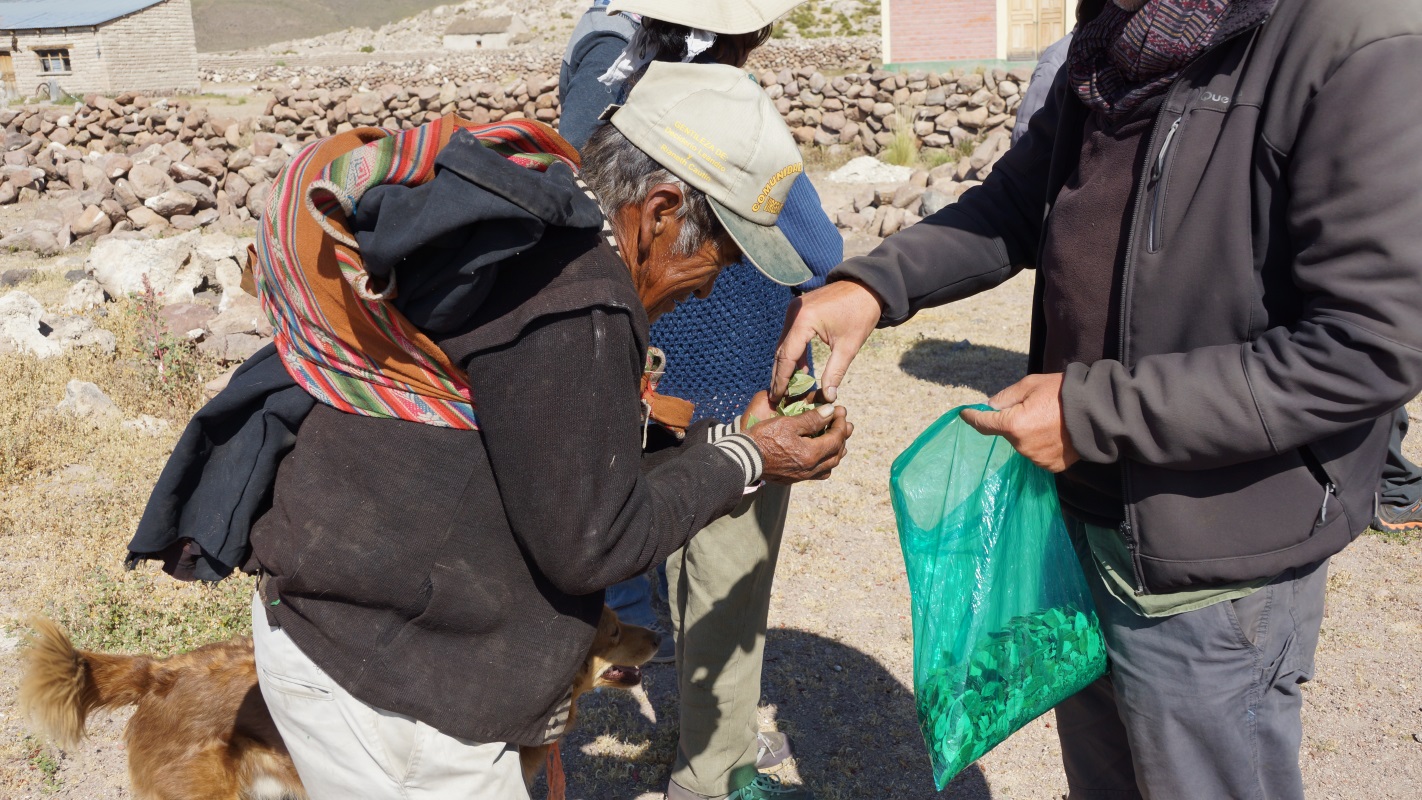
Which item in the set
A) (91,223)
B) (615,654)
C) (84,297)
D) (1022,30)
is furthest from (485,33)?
(615,654)

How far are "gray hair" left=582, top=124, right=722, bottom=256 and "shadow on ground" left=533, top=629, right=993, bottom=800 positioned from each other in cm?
220

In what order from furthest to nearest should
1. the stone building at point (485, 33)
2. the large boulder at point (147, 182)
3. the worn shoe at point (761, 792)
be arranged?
the stone building at point (485, 33) → the large boulder at point (147, 182) → the worn shoe at point (761, 792)

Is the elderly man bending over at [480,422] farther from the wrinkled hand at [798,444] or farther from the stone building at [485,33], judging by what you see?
the stone building at [485,33]

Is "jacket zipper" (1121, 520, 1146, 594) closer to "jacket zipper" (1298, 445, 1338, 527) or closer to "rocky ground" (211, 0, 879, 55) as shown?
"jacket zipper" (1298, 445, 1338, 527)

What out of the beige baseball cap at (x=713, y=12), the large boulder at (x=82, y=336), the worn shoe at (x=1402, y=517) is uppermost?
the beige baseball cap at (x=713, y=12)

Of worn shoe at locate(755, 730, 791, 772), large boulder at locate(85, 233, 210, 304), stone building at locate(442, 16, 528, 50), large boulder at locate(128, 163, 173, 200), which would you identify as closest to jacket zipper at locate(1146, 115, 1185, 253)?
worn shoe at locate(755, 730, 791, 772)

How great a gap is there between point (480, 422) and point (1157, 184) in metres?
1.09

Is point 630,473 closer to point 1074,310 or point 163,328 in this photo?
point 1074,310

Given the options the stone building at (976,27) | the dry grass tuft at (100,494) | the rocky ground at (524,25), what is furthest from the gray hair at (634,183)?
the rocky ground at (524,25)

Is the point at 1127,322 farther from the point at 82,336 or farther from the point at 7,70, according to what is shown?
the point at 7,70

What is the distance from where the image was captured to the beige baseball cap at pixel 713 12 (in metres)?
2.58

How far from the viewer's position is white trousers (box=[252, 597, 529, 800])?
1659 mm

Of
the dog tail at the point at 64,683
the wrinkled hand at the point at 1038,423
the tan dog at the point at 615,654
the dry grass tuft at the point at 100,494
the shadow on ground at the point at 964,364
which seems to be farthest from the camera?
the shadow on ground at the point at 964,364

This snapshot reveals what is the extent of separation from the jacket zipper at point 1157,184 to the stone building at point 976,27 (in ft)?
74.4
